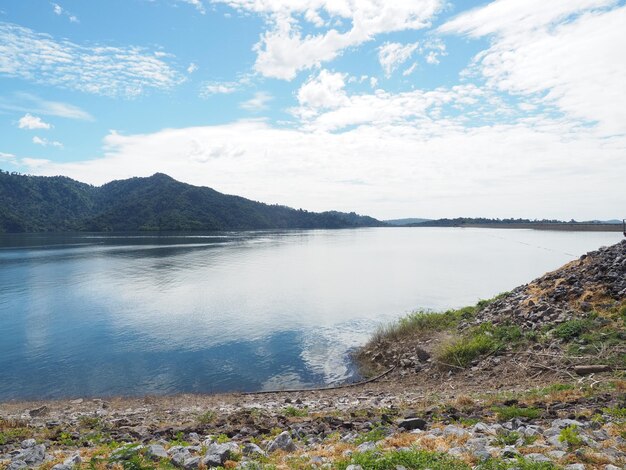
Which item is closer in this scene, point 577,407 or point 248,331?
point 577,407

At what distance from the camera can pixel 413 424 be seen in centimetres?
1077

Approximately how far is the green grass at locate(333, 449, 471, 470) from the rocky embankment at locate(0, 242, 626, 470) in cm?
2

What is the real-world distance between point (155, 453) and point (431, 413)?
7388 millimetres

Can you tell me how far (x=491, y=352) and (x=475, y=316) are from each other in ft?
27.4

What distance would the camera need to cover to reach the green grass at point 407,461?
25.2 ft

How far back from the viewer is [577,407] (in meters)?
11.0

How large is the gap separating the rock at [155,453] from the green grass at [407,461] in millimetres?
3934

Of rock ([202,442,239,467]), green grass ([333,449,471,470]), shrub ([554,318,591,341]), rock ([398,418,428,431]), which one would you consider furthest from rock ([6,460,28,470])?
shrub ([554,318,591,341])

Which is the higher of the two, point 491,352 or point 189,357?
point 491,352

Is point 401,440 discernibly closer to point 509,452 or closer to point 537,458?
point 509,452

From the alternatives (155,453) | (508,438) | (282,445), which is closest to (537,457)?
(508,438)

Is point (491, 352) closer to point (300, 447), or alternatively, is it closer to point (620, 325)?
point (620, 325)

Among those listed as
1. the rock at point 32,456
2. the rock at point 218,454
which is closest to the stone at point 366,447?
Result: the rock at point 218,454

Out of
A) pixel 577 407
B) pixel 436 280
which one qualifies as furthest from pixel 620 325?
pixel 436 280
